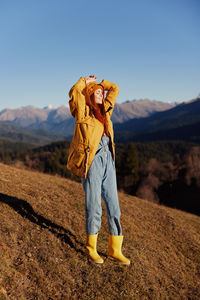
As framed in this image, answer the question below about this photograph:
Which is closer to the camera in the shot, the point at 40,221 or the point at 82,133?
the point at 82,133

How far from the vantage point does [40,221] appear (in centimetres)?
594

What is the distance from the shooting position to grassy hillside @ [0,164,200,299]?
399 cm

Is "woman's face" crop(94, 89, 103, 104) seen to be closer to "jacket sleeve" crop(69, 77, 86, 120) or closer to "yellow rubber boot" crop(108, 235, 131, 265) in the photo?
"jacket sleeve" crop(69, 77, 86, 120)

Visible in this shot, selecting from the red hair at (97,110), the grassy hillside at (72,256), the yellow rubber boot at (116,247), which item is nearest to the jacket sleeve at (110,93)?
the red hair at (97,110)

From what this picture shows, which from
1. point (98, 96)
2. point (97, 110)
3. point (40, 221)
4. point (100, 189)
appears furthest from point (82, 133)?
point (40, 221)

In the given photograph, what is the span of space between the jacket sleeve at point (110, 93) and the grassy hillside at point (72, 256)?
330cm

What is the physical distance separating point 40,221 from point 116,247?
223cm

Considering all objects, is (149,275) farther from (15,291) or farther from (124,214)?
(124,214)

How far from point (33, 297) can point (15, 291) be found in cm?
30

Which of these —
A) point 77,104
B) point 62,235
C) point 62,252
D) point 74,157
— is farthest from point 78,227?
point 77,104

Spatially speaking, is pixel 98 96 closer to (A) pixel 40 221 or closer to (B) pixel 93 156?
(B) pixel 93 156

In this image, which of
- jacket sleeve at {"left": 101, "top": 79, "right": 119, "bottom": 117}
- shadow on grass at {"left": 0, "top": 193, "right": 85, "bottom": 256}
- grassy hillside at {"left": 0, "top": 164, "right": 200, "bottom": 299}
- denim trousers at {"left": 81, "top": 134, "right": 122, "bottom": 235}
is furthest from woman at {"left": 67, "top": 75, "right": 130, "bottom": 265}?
shadow on grass at {"left": 0, "top": 193, "right": 85, "bottom": 256}

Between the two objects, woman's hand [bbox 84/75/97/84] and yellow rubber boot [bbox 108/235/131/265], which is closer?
woman's hand [bbox 84/75/97/84]

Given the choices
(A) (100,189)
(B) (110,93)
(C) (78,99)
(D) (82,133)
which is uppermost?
(B) (110,93)
